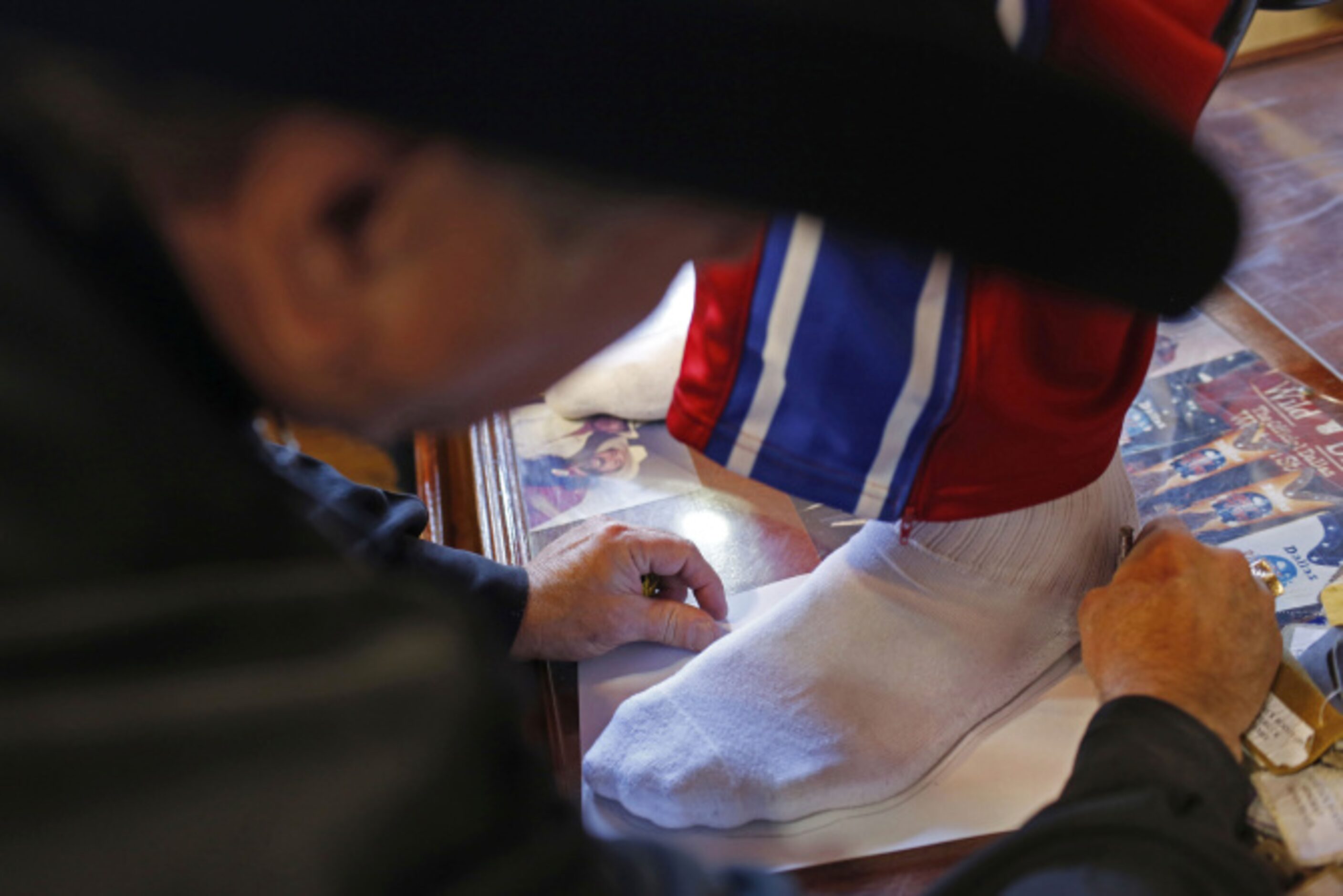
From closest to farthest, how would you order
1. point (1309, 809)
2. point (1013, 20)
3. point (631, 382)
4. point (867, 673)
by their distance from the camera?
point (1013, 20)
point (1309, 809)
point (867, 673)
point (631, 382)

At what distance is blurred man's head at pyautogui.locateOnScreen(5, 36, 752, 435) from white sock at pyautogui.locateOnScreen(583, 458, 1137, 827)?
0.33 metres

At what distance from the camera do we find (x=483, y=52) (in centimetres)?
19

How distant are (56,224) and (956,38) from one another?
0.64 ft

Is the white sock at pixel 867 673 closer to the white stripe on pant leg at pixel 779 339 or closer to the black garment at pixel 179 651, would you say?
the white stripe on pant leg at pixel 779 339

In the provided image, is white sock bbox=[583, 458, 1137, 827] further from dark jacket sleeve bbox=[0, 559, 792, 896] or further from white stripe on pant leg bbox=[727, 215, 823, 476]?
dark jacket sleeve bbox=[0, 559, 792, 896]

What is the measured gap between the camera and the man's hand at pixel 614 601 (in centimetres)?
64

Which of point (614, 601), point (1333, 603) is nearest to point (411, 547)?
point (614, 601)

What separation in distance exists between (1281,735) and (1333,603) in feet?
0.34

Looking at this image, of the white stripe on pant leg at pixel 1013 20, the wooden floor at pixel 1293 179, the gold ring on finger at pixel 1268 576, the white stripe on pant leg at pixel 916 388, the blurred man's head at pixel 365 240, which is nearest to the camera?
the blurred man's head at pixel 365 240

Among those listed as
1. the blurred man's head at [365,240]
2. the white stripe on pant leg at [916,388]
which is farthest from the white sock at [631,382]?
the blurred man's head at [365,240]

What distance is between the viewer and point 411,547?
2.08 ft

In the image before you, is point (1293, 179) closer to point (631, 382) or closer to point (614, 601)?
point (631, 382)

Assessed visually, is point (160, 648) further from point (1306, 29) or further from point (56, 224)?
point (1306, 29)

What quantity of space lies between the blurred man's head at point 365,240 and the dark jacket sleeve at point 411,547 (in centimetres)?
Result: 35
